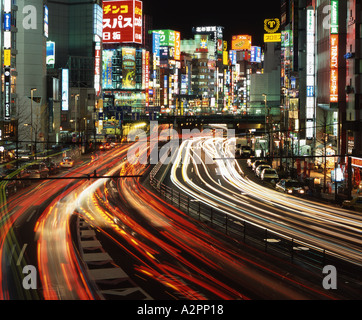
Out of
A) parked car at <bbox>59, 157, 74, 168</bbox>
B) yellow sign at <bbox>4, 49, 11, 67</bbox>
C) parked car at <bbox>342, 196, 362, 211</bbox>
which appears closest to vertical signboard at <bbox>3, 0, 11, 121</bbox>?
yellow sign at <bbox>4, 49, 11, 67</bbox>

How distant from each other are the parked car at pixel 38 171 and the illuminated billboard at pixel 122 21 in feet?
353

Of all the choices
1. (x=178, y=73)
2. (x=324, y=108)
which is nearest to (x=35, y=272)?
(x=324, y=108)

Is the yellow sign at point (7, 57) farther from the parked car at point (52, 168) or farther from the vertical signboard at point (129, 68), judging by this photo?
the vertical signboard at point (129, 68)

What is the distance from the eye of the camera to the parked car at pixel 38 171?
43031mm

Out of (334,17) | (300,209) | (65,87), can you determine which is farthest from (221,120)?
(300,209)

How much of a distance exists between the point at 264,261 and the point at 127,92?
5274 inches

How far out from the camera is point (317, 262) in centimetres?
1986

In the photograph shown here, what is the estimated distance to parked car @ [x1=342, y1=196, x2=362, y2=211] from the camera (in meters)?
32.1

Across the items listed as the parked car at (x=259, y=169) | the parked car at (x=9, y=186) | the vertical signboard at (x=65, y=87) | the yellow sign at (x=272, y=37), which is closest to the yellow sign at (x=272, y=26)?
the yellow sign at (x=272, y=37)

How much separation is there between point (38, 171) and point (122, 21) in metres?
113

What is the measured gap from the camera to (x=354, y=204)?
32.5 m

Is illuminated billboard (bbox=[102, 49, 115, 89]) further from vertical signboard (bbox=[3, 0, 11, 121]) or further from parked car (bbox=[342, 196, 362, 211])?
parked car (bbox=[342, 196, 362, 211])

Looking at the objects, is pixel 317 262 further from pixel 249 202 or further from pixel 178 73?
pixel 178 73
